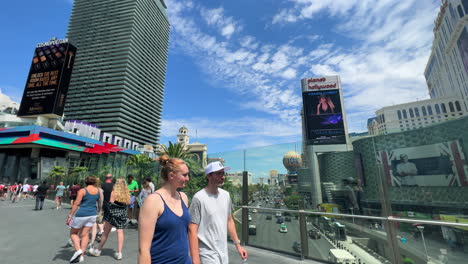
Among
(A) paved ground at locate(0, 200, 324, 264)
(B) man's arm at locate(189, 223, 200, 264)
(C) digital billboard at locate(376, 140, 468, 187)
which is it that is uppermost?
(C) digital billboard at locate(376, 140, 468, 187)

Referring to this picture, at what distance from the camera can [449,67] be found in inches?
2520

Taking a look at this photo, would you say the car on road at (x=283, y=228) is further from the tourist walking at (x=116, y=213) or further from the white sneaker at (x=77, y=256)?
the white sneaker at (x=77, y=256)

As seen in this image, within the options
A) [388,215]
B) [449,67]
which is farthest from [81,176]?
[449,67]

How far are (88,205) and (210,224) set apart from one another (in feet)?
11.2

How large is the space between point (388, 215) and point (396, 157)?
1015 millimetres

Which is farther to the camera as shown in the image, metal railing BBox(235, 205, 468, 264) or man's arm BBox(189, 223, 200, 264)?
metal railing BBox(235, 205, 468, 264)

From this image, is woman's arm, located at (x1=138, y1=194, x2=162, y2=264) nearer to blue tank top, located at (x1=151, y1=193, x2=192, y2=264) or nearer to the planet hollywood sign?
blue tank top, located at (x1=151, y1=193, x2=192, y2=264)

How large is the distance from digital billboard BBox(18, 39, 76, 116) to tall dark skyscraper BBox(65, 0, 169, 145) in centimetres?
5064

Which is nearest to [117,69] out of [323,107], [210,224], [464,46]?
[323,107]

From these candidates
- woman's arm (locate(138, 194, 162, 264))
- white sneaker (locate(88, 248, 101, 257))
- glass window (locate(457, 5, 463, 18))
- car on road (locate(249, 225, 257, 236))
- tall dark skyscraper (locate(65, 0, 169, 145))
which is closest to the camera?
woman's arm (locate(138, 194, 162, 264))

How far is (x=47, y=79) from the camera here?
34906 millimetres

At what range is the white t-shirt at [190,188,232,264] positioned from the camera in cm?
211

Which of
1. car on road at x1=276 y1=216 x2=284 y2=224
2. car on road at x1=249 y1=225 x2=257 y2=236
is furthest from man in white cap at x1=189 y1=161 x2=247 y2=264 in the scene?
car on road at x1=249 y1=225 x2=257 y2=236

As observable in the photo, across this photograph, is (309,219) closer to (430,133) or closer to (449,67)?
(430,133)
